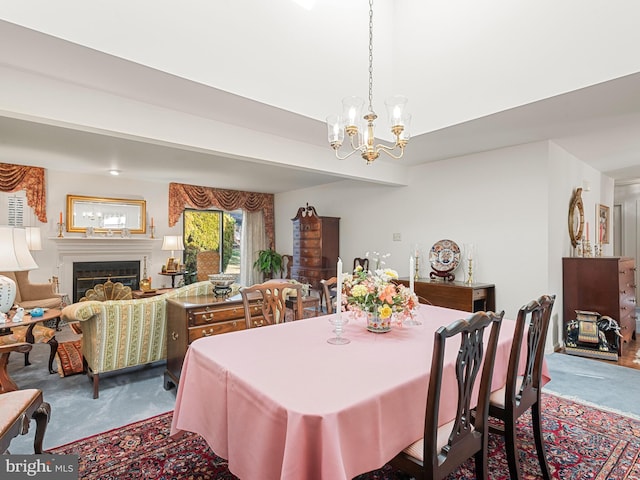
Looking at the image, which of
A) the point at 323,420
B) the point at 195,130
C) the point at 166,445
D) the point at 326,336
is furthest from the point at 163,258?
the point at 323,420

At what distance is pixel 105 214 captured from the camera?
20.5 ft

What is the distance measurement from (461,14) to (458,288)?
2.74 m

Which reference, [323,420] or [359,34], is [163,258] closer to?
[359,34]

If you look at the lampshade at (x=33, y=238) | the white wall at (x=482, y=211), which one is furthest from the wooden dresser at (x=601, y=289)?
the lampshade at (x=33, y=238)

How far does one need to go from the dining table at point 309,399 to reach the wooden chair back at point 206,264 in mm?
5842

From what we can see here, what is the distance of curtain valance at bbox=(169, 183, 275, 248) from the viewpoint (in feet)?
22.6

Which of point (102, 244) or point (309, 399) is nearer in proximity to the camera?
point (309, 399)

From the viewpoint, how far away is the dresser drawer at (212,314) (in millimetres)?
2875

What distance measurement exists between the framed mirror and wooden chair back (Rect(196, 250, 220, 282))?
1.27 metres

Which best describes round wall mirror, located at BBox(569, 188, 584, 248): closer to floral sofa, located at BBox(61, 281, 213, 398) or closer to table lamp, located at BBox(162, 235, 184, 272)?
floral sofa, located at BBox(61, 281, 213, 398)

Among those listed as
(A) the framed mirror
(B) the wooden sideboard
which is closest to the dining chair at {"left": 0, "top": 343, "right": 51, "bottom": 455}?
(B) the wooden sideboard

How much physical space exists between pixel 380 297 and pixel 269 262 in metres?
5.92

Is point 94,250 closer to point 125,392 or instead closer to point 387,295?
point 125,392

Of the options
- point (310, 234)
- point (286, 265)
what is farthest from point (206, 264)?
point (310, 234)
